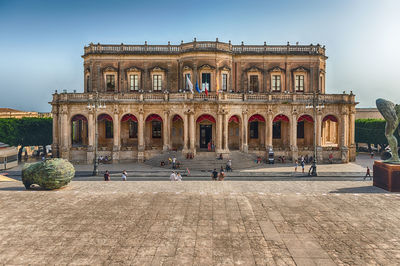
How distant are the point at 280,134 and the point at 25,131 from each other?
130 ft

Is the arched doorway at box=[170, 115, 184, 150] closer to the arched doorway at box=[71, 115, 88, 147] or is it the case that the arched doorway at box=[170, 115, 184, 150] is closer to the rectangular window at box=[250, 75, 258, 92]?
the rectangular window at box=[250, 75, 258, 92]

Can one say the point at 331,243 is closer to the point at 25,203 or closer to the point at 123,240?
the point at 123,240

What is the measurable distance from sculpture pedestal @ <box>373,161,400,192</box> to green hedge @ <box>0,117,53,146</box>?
46597 millimetres

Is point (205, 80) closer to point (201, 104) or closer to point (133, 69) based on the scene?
point (201, 104)

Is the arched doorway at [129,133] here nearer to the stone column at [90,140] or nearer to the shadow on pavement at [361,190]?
the stone column at [90,140]

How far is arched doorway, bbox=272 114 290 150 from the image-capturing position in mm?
40750

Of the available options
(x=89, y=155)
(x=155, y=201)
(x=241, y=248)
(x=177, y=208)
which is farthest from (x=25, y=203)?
(x=89, y=155)

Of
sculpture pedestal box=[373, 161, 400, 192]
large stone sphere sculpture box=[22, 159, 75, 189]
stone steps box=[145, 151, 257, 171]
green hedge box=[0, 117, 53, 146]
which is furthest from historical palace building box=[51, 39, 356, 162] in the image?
large stone sphere sculpture box=[22, 159, 75, 189]

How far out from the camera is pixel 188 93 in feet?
122

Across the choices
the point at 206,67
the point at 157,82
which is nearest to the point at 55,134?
the point at 157,82

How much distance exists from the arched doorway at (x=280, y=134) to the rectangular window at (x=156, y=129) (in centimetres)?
1679

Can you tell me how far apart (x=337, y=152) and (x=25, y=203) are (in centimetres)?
3691

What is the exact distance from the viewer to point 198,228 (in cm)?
1161

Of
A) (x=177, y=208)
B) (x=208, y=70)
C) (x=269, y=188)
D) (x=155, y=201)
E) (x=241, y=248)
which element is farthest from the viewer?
(x=208, y=70)
